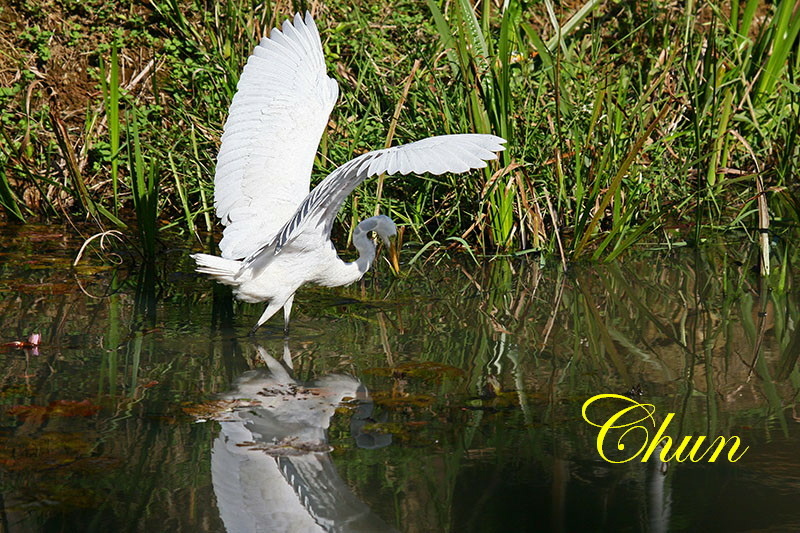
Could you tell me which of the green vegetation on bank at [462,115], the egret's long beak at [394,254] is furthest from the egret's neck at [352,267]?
the green vegetation on bank at [462,115]

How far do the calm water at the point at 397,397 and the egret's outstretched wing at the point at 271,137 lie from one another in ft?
1.72

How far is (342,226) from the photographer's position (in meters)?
6.45

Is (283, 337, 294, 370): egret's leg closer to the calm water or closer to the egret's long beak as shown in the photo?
the calm water

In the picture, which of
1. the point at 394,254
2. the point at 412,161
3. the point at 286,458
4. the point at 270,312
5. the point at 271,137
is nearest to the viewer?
the point at 286,458

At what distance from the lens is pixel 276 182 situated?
15.3 ft

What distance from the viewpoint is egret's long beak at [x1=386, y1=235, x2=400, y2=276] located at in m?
5.30

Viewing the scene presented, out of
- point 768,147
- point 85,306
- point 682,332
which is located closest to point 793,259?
point 768,147

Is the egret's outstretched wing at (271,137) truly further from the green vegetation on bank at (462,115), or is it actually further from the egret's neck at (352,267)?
the green vegetation on bank at (462,115)

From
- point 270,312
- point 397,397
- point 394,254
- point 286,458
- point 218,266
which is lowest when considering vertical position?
point 286,458

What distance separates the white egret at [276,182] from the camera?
175 inches

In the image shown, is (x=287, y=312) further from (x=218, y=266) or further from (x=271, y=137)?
(x=271, y=137)

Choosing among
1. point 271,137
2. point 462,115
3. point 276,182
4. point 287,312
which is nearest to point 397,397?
point 287,312

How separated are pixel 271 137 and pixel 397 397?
163 cm

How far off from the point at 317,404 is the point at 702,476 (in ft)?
4.62
